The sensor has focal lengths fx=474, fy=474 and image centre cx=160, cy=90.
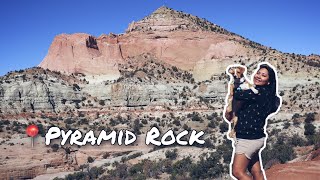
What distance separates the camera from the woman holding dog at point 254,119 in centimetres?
671

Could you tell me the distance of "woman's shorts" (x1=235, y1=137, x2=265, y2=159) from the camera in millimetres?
6703

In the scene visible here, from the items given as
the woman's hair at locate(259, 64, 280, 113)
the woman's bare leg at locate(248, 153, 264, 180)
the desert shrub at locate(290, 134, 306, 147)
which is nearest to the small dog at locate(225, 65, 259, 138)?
the woman's hair at locate(259, 64, 280, 113)

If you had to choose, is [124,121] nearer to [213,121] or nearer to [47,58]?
[213,121]

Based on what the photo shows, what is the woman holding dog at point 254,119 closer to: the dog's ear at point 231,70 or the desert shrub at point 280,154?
the dog's ear at point 231,70

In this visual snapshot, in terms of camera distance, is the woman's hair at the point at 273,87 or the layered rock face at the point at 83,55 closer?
the woman's hair at the point at 273,87

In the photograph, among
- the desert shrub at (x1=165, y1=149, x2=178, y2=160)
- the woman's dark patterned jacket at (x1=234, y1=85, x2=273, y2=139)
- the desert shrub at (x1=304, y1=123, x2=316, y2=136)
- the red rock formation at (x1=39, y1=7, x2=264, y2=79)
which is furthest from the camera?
the red rock formation at (x1=39, y1=7, x2=264, y2=79)

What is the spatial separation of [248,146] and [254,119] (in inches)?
15.6

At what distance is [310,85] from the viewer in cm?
5219

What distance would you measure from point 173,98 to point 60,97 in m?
13.7

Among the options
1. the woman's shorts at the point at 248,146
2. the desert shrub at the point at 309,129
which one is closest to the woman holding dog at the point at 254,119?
the woman's shorts at the point at 248,146

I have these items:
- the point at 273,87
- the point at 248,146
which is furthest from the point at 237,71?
the point at 248,146

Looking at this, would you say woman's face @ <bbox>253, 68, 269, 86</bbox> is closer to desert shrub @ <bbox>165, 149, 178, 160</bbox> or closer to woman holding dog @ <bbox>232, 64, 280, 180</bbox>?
woman holding dog @ <bbox>232, 64, 280, 180</bbox>

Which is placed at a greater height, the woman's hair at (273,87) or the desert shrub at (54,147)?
the woman's hair at (273,87)

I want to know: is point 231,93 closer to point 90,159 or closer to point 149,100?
point 90,159
